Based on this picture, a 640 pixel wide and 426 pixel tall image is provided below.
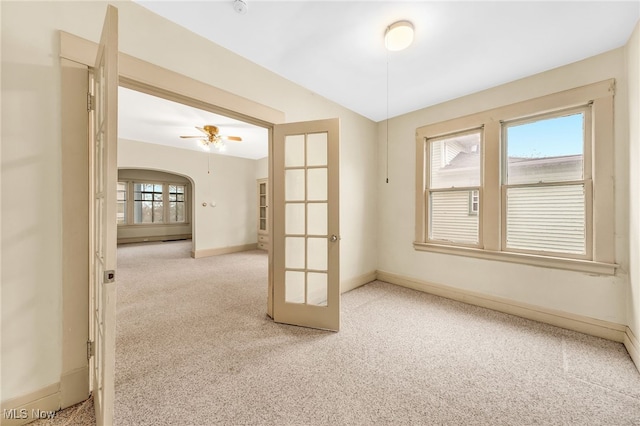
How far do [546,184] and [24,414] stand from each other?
14.8ft

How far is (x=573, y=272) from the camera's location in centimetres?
231

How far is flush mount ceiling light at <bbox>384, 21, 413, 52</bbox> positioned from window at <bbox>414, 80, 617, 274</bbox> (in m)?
1.57

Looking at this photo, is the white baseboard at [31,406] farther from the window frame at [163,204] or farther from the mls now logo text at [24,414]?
the window frame at [163,204]

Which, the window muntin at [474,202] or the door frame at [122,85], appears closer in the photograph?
the door frame at [122,85]

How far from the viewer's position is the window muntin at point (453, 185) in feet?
9.88

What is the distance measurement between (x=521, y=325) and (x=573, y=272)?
28.8 inches

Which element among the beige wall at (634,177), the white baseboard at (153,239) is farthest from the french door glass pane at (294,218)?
the white baseboard at (153,239)

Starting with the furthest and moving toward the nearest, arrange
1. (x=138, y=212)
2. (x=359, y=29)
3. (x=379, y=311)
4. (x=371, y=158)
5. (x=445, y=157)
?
(x=138, y=212) < (x=371, y=158) < (x=445, y=157) < (x=379, y=311) < (x=359, y=29)

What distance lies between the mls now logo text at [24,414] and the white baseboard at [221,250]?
4.58 m

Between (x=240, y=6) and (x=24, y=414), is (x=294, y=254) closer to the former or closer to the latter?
(x=24, y=414)

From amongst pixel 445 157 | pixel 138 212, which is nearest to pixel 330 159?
pixel 445 157

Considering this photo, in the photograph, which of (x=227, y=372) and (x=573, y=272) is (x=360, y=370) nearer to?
(x=227, y=372)

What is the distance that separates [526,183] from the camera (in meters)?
2.62

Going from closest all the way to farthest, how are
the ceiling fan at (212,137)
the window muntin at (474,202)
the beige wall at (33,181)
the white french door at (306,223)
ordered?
the beige wall at (33,181), the white french door at (306,223), the window muntin at (474,202), the ceiling fan at (212,137)
